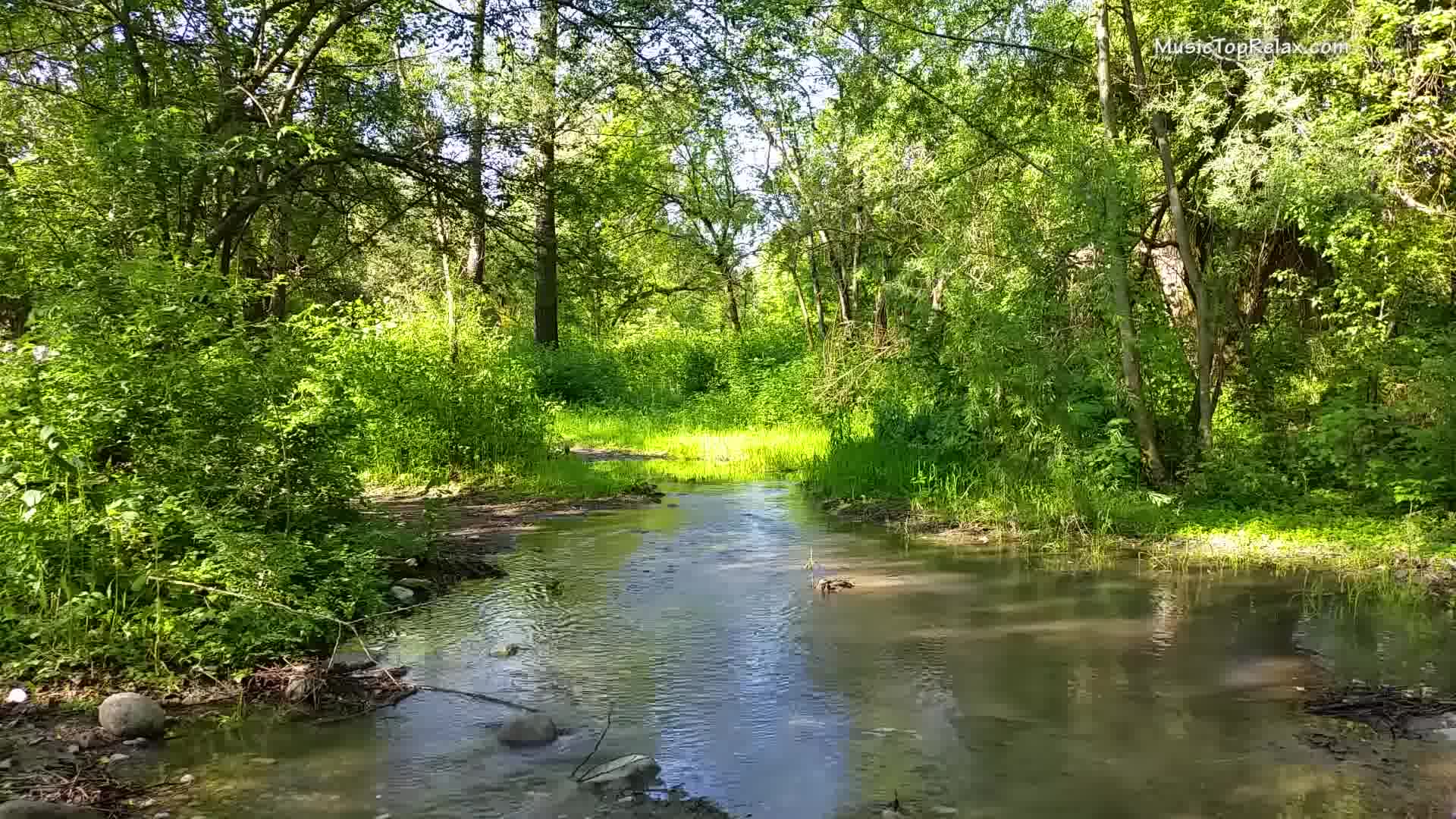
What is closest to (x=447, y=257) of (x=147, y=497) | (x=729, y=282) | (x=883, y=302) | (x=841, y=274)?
(x=147, y=497)

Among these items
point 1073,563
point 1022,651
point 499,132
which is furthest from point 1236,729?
point 499,132

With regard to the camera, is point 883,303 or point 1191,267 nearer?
point 1191,267

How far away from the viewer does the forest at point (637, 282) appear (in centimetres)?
542

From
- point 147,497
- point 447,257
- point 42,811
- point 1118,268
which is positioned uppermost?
point 447,257

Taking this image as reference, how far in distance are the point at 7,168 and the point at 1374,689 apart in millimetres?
9919

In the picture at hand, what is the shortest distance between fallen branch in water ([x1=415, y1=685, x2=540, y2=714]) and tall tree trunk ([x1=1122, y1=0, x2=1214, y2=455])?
759 cm

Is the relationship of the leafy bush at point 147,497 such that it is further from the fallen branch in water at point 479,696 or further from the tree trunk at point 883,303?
the tree trunk at point 883,303

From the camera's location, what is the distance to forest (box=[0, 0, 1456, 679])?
5418mm

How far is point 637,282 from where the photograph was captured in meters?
11.2

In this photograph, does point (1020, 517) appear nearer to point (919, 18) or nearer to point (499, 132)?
point (499, 132)

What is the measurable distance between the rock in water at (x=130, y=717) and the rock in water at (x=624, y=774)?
6.76 ft

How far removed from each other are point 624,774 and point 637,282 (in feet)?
25.0

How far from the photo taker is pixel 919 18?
1494 cm

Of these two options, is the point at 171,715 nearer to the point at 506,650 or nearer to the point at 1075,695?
the point at 506,650
